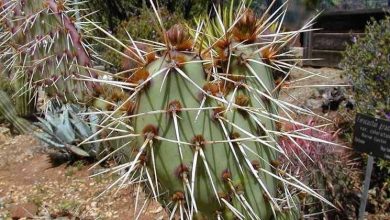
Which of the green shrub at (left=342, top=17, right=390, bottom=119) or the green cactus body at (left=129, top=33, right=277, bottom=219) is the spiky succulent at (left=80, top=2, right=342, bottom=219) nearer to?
the green cactus body at (left=129, top=33, right=277, bottom=219)

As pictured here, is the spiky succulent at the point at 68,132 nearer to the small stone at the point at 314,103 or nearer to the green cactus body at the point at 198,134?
the small stone at the point at 314,103

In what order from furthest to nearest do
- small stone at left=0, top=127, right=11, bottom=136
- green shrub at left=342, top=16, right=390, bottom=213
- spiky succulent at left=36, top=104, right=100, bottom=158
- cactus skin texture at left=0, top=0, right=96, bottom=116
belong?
small stone at left=0, top=127, right=11, bottom=136 < spiky succulent at left=36, top=104, right=100, bottom=158 < cactus skin texture at left=0, top=0, right=96, bottom=116 < green shrub at left=342, top=16, right=390, bottom=213

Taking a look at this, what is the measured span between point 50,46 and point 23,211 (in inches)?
63.6

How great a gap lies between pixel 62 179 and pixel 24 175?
0.58 meters

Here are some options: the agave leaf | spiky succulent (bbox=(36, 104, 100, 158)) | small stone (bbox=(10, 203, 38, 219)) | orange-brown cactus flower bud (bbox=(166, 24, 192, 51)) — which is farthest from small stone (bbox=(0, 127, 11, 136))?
orange-brown cactus flower bud (bbox=(166, 24, 192, 51))

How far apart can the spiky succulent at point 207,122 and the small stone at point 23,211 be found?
266 cm

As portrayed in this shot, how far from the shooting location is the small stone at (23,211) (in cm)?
458

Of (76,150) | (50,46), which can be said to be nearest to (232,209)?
(50,46)

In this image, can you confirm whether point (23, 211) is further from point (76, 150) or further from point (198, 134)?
point (198, 134)

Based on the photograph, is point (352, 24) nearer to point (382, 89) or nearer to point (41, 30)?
point (382, 89)

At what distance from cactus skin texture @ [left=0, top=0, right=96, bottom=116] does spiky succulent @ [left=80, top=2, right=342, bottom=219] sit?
300 cm

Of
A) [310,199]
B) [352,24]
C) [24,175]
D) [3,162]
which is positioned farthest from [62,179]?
[352,24]

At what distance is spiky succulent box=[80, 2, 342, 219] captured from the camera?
2031 mm

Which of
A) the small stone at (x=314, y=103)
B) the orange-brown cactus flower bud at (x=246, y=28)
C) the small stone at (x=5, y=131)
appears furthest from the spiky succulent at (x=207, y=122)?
the small stone at (x=5, y=131)
